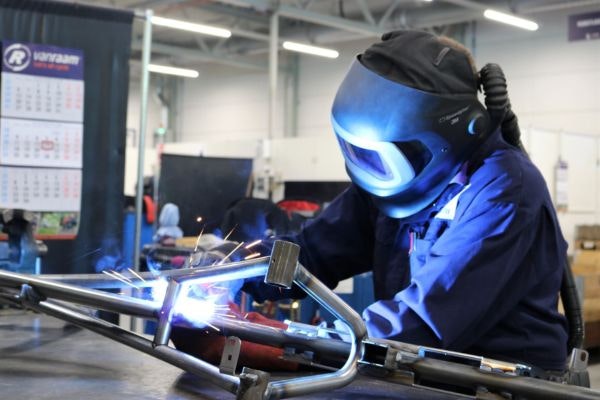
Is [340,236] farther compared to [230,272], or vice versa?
[340,236]

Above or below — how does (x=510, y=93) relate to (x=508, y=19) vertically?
below

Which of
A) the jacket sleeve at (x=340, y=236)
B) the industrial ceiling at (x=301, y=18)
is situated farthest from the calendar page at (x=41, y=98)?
the industrial ceiling at (x=301, y=18)

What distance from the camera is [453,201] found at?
5.17 ft

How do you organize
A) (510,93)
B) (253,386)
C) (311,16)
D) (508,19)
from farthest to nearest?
(510,93)
(311,16)
(508,19)
(253,386)

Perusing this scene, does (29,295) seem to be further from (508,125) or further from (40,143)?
(40,143)

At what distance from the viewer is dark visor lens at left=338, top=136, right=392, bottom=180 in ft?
5.15

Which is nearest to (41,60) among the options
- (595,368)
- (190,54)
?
(595,368)

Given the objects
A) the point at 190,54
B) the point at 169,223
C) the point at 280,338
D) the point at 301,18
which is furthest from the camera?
the point at 190,54

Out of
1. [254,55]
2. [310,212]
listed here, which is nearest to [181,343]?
[310,212]

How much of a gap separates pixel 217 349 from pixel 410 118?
57 centimetres

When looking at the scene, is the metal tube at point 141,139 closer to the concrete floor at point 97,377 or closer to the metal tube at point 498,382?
the concrete floor at point 97,377

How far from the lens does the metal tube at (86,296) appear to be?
4.09 ft

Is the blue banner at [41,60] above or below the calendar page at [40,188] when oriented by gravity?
above

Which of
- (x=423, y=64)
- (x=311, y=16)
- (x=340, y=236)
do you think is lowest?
(x=340, y=236)
